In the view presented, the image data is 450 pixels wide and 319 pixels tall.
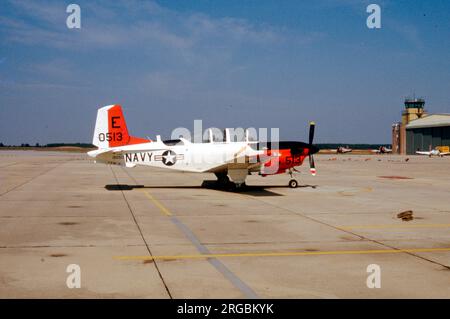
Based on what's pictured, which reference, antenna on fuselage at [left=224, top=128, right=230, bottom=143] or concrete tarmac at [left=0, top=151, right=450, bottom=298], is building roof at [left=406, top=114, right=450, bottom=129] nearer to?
antenna on fuselage at [left=224, top=128, right=230, bottom=143]

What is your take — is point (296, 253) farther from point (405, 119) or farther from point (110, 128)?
point (405, 119)

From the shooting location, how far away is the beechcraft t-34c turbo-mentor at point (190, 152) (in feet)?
66.7

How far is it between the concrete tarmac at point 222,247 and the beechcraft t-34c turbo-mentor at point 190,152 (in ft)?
10.4

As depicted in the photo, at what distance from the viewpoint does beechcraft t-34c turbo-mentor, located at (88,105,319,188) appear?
20328 millimetres

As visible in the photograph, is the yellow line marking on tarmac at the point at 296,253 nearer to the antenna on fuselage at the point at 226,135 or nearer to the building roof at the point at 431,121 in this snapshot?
the antenna on fuselage at the point at 226,135

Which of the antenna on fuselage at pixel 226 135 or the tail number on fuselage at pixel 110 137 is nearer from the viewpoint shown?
the tail number on fuselage at pixel 110 137

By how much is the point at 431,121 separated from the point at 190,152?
99.9 metres

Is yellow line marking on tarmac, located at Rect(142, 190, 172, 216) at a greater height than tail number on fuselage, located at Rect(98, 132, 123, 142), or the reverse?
tail number on fuselage, located at Rect(98, 132, 123, 142)

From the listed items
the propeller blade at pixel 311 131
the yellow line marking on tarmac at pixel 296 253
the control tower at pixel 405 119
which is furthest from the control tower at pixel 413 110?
the yellow line marking on tarmac at pixel 296 253

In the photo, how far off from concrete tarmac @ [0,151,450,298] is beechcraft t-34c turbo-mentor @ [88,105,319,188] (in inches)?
125

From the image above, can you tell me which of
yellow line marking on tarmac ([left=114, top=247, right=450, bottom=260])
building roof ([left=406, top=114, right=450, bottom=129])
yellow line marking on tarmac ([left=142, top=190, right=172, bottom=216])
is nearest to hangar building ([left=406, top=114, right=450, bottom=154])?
building roof ([left=406, top=114, right=450, bottom=129])
